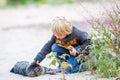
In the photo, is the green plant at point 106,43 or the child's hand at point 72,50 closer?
the green plant at point 106,43

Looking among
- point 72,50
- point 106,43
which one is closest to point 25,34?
point 72,50

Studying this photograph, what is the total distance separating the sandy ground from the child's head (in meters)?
0.41

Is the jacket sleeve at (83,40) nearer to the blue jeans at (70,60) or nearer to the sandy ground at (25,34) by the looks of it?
the blue jeans at (70,60)

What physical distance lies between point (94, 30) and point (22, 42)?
18.4ft

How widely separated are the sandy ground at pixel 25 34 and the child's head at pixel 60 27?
408 mm

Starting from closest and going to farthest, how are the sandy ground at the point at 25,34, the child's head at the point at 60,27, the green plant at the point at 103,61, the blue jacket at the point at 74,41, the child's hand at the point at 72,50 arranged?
the green plant at the point at 103,61
the child's head at the point at 60,27
the child's hand at the point at 72,50
the blue jacket at the point at 74,41
the sandy ground at the point at 25,34

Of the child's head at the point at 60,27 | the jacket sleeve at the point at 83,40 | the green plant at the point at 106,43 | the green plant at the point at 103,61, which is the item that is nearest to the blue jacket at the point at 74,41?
the jacket sleeve at the point at 83,40

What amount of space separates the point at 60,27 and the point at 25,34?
7.15m

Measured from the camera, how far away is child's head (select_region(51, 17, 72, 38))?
689 centimetres

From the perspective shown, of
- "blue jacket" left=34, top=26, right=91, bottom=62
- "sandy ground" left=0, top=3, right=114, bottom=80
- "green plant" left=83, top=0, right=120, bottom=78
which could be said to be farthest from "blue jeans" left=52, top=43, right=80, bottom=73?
"green plant" left=83, top=0, right=120, bottom=78

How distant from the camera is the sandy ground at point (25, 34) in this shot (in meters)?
7.42

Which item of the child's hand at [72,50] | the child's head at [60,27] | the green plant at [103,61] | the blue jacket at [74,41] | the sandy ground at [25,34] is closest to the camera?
the green plant at [103,61]

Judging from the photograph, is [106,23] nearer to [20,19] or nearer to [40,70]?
[40,70]

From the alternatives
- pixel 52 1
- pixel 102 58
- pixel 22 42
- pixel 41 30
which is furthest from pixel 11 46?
pixel 52 1
